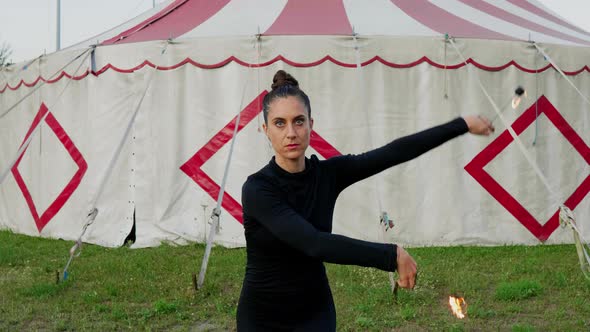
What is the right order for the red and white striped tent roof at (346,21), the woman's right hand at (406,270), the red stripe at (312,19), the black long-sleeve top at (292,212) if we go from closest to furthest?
the woman's right hand at (406,270) < the black long-sleeve top at (292,212) < the red stripe at (312,19) < the red and white striped tent roof at (346,21)

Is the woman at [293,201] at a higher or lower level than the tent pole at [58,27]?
lower

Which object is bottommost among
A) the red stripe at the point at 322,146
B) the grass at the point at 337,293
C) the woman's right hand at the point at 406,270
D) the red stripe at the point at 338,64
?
the grass at the point at 337,293

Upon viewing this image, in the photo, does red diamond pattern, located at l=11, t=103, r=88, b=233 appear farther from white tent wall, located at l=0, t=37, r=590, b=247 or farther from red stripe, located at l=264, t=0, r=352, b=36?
red stripe, located at l=264, t=0, r=352, b=36

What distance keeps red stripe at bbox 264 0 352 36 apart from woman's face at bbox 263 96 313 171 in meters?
5.11

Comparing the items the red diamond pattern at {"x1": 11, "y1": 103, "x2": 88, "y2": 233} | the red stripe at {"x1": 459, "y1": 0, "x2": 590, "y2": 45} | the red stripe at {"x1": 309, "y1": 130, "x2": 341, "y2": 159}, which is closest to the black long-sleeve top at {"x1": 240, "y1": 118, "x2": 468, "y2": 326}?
the red stripe at {"x1": 309, "y1": 130, "x2": 341, "y2": 159}

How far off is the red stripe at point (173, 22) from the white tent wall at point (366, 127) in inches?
11.7

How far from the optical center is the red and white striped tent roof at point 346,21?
718 centimetres

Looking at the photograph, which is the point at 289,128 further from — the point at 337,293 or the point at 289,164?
the point at 337,293

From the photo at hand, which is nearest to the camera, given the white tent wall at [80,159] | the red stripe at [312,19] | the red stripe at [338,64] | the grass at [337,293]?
the grass at [337,293]

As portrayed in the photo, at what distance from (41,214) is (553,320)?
623cm

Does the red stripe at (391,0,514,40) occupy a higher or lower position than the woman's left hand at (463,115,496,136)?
higher

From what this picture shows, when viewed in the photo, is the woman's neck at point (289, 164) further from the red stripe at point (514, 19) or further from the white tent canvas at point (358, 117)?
the red stripe at point (514, 19)

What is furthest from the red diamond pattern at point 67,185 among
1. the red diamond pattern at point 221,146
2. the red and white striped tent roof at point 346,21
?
the red diamond pattern at point 221,146

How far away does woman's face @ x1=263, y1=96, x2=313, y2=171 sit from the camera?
2004mm
